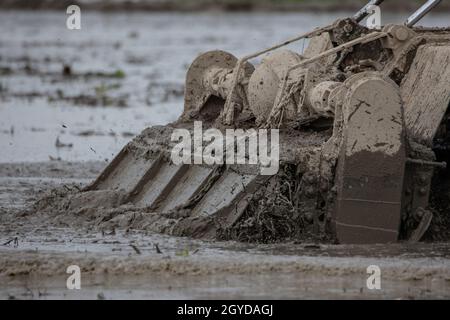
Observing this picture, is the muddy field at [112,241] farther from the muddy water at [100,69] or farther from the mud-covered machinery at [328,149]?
the mud-covered machinery at [328,149]

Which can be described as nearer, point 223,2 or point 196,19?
point 196,19

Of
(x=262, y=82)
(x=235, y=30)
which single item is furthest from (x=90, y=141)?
(x=235, y=30)

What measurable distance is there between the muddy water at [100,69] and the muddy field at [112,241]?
0.14ft

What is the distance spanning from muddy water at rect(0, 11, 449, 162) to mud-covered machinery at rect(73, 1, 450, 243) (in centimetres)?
211

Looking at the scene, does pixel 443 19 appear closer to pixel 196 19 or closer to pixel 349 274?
pixel 196 19

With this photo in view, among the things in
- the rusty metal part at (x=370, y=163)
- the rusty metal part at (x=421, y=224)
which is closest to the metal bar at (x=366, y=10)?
the rusty metal part at (x=370, y=163)

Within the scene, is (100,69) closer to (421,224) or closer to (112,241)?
(112,241)

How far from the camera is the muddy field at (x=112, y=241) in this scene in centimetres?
876

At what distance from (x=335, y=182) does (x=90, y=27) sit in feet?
125

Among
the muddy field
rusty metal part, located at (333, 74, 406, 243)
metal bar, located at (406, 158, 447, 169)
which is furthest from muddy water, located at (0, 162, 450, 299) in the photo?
metal bar, located at (406, 158, 447, 169)

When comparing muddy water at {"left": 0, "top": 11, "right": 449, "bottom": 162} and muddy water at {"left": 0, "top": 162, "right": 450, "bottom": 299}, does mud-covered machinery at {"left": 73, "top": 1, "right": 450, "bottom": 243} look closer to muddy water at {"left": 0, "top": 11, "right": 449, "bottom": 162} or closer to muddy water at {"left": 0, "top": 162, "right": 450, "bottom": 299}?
muddy water at {"left": 0, "top": 162, "right": 450, "bottom": 299}

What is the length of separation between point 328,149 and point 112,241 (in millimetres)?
1855

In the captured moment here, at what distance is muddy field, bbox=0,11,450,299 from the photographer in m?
8.76

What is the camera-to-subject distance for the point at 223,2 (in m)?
57.2
